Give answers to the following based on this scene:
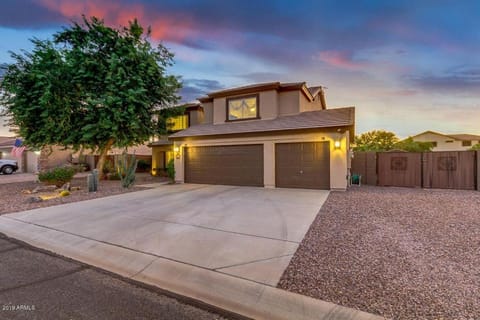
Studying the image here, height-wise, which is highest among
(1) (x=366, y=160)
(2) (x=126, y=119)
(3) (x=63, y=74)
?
(3) (x=63, y=74)

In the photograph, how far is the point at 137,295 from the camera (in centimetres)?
259

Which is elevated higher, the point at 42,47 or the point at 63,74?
the point at 42,47

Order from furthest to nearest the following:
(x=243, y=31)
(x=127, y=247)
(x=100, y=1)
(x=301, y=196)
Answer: (x=243, y=31) → (x=100, y=1) → (x=301, y=196) → (x=127, y=247)

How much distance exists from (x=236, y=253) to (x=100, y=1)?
1167cm

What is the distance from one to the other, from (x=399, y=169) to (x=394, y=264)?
9.79 m

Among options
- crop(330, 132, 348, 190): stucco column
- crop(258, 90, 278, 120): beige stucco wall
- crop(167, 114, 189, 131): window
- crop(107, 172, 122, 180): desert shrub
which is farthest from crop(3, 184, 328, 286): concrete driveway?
crop(167, 114, 189, 131): window

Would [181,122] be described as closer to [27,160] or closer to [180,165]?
[180,165]

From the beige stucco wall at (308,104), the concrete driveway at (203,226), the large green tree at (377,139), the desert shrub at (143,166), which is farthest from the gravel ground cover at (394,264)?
the large green tree at (377,139)

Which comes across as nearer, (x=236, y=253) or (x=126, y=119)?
(x=236, y=253)

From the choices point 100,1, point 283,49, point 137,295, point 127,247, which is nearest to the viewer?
point 137,295

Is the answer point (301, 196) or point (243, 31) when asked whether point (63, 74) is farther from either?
point (301, 196)

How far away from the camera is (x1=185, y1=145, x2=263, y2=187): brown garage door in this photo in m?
11.3

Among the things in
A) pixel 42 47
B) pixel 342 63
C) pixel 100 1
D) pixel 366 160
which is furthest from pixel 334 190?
pixel 42 47

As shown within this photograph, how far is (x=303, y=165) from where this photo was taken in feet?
33.6
